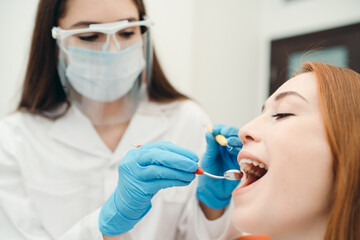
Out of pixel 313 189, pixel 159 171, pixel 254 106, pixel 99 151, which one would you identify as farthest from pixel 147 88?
pixel 254 106

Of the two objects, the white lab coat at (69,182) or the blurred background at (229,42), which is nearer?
the white lab coat at (69,182)

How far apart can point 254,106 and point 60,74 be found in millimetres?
2319

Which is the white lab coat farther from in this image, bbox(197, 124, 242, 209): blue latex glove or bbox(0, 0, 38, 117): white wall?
bbox(0, 0, 38, 117): white wall

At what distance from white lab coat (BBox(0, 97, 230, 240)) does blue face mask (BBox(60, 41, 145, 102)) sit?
134 mm

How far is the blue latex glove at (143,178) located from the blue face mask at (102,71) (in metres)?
0.41

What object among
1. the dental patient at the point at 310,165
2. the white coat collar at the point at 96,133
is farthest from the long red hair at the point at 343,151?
the white coat collar at the point at 96,133

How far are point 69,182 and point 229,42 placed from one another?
7.03ft

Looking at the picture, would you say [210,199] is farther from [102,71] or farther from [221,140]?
[102,71]

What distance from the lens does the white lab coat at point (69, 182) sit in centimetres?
116

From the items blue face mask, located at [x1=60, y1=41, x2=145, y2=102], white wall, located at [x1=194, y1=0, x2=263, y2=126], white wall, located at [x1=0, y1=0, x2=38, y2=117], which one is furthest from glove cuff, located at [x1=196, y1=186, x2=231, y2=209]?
white wall, located at [x1=0, y1=0, x2=38, y2=117]

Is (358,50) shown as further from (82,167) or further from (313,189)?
(82,167)

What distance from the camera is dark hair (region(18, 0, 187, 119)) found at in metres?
1.25

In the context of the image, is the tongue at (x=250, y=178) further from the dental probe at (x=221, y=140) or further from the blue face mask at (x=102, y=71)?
the blue face mask at (x=102, y=71)

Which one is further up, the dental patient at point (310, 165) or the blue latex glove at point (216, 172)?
the dental patient at point (310, 165)
